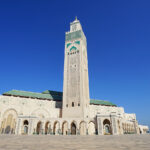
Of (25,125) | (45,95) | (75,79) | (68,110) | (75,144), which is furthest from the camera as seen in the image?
(45,95)

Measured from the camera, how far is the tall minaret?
38.0 meters

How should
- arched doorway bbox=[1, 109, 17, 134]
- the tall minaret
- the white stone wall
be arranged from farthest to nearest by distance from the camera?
the tall minaret, the white stone wall, arched doorway bbox=[1, 109, 17, 134]

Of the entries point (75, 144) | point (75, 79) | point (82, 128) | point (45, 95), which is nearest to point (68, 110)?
point (82, 128)

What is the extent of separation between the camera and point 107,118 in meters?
30.8

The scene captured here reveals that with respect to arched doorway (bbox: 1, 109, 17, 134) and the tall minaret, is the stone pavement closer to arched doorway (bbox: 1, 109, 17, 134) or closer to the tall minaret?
the tall minaret

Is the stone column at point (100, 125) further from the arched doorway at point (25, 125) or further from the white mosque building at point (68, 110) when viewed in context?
the arched doorway at point (25, 125)

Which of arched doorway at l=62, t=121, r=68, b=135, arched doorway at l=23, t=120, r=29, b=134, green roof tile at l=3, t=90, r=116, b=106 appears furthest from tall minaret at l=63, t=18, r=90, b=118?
arched doorway at l=23, t=120, r=29, b=134

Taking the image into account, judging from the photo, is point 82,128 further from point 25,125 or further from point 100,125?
A: point 25,125

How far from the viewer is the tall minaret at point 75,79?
38.0 m

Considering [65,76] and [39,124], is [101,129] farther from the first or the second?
[65,76]

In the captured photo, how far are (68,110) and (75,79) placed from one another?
9642mm

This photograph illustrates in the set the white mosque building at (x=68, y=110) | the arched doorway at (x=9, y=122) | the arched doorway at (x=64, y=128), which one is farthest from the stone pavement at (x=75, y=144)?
the arched doorway at (x=9, y=122)

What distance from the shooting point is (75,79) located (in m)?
41.5

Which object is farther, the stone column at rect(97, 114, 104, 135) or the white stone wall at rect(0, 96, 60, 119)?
the white stone wall at rect(0, 96, 60, 119)
